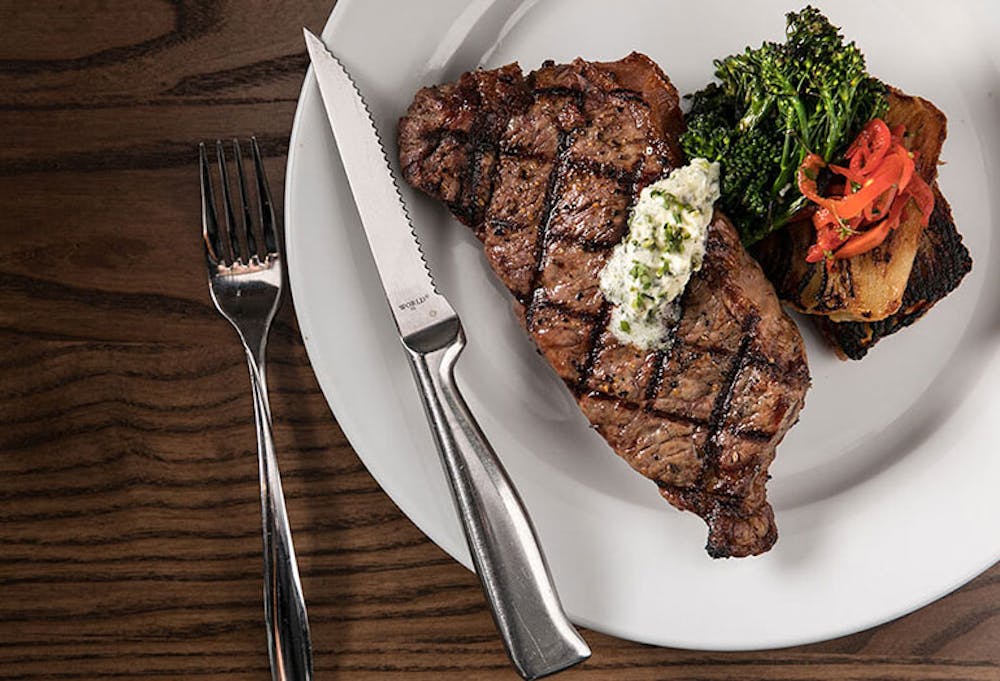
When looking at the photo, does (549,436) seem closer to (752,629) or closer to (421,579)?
(421,579)

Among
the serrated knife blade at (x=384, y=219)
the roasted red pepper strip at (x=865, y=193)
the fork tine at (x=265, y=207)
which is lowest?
the fork tine at (x=265, y=207)

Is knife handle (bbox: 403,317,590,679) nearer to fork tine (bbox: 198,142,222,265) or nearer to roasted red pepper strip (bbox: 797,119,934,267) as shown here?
fork tine (bbox: 198,142,222,265)

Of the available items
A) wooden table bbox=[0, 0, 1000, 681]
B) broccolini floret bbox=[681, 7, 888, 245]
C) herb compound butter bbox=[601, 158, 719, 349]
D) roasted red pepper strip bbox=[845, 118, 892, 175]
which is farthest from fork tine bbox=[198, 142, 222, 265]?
roasted red pepper strip bbox=[845, 118, 892, 175]

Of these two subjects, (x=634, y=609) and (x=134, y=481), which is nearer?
(x=634, y=609)

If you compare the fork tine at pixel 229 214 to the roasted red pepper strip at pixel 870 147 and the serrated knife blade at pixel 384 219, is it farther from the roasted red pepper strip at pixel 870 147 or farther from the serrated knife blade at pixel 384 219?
the roasted red pepper strip at pixel 870 147

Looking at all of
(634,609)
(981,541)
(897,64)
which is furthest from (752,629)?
(897,64)

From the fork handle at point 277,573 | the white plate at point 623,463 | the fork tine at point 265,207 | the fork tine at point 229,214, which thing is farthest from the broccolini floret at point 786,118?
the fork handle at point 277,573
